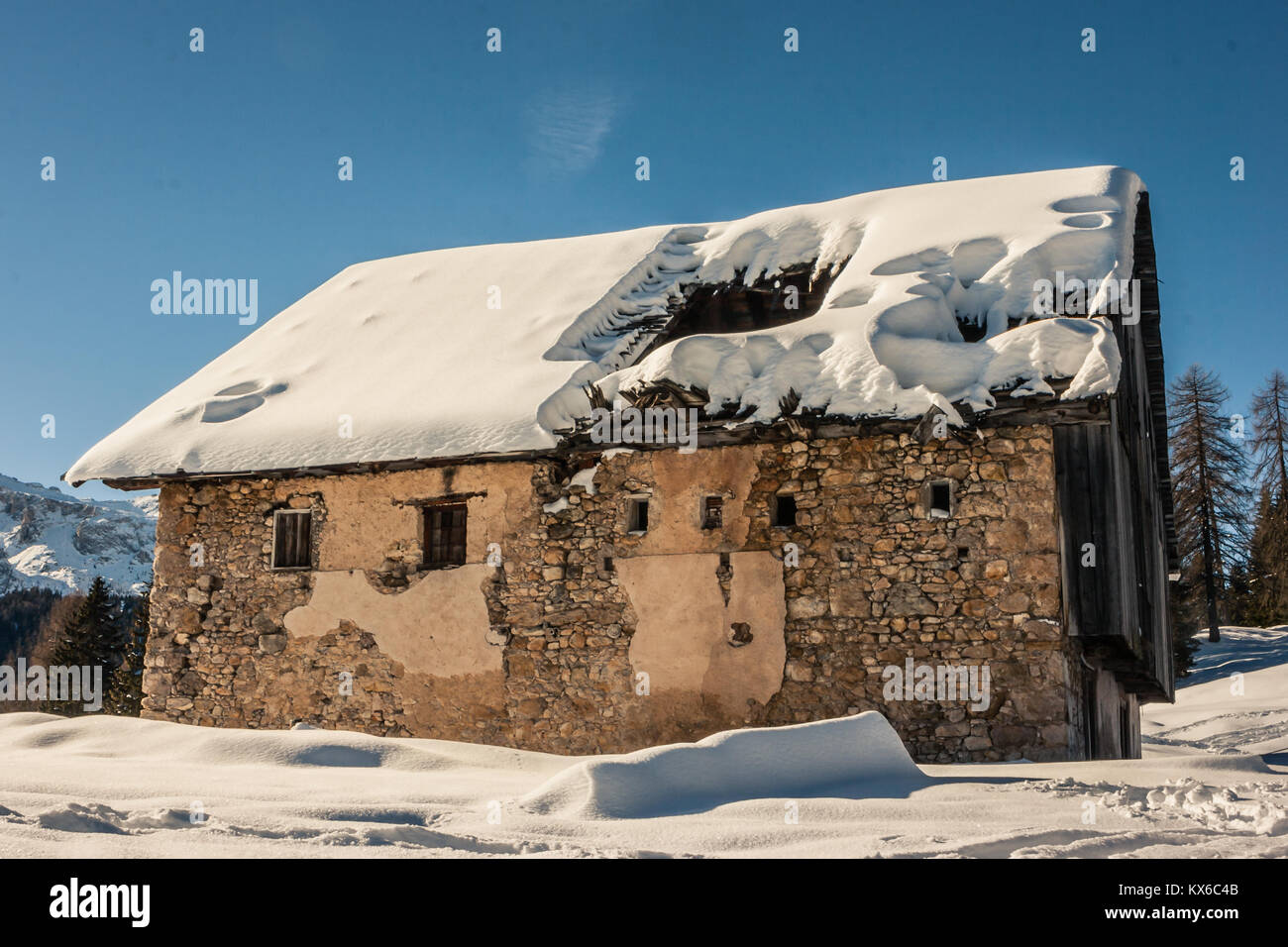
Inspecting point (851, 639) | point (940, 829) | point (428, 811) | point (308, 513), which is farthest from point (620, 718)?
point (940, 829)

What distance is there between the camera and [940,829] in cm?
522

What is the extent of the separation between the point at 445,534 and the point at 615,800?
6763mm

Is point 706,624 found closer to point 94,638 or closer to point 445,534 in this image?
point 445,534

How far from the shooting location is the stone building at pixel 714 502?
9.97 metres

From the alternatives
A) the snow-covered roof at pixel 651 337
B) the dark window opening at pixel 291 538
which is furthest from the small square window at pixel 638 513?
the dark window opening at pixel 291 538

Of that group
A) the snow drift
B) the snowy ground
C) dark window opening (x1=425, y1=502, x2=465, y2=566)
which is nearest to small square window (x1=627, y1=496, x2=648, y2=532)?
dark window opening (x1=425, y1=502, x2=465, y2=566)

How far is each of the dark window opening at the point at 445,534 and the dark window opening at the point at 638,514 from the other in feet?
6.48

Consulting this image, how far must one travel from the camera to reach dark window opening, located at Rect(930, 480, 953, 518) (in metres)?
10.2

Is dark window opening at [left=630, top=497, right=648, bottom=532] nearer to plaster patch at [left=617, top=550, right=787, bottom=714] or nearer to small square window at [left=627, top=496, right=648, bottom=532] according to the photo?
small square window at [left=627, top=496, right=648, bottom=532]

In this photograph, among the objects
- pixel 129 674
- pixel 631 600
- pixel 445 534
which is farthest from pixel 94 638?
pixel 631 600

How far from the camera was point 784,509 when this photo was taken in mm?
10836

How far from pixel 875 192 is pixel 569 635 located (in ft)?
24.9

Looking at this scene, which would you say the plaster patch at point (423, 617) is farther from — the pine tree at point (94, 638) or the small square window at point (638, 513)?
the pine tree at point (94, 638)
